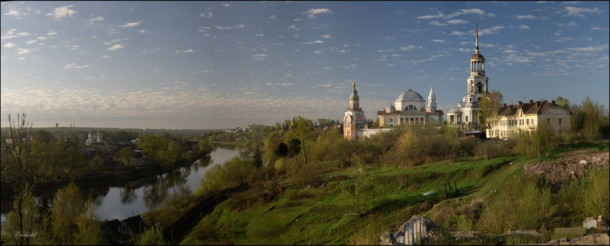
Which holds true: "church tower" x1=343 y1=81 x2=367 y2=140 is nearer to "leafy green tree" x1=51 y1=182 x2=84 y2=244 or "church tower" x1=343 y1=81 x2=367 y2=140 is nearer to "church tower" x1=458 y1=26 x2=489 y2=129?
"church tower" x1=458 y1=26 x2=489 y2=129

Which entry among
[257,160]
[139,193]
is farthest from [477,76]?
[139,193]

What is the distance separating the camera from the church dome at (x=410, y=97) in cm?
3067

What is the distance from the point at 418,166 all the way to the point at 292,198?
496cm

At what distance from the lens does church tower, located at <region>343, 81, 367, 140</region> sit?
2791 centimetres

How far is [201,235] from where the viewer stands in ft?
38.2

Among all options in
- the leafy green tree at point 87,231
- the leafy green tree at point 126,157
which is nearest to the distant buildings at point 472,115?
the leafy green tree at point 87,231

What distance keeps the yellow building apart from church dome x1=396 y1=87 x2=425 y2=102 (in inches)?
343

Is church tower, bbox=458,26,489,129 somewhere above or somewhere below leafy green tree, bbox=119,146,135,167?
above

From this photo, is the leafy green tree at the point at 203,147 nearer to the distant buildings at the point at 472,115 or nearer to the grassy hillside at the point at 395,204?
the distant buildings at the point at 472,115

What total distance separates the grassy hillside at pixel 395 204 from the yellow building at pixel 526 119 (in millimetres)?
2319

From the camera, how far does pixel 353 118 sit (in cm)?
2888

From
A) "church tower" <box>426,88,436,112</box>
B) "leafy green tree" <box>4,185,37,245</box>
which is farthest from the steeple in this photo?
"leafy green tree" <box>4,185,37,245</box>

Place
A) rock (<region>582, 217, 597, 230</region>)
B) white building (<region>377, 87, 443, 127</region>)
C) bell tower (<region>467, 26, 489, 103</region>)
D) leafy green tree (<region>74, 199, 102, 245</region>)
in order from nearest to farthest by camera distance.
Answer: rock (<region>582, 217, 597, 230</region>), leafy green tree (<region>74, 199, 102, 245</region>), bell tower (<region>467, 26, 489, 103</region>), white building (<region>377, 87, 443, 127</region>)

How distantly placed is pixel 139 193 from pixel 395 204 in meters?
16.7
